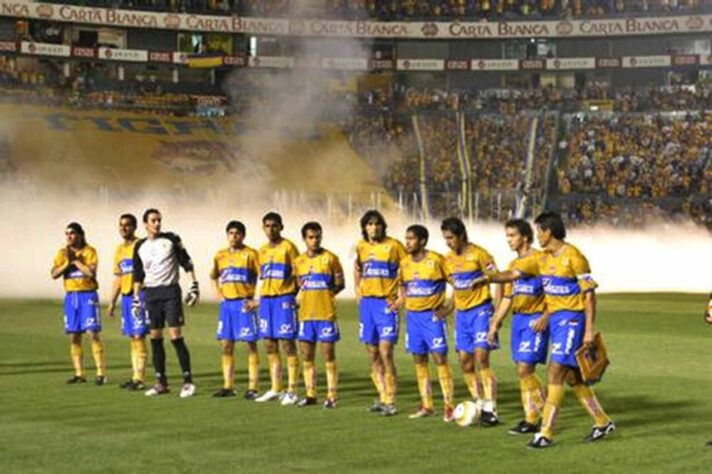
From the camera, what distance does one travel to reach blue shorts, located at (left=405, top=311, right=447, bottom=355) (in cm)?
1411

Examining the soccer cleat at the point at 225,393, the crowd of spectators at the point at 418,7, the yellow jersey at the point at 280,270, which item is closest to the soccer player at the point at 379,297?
the yellow jersey at the point at 280,270

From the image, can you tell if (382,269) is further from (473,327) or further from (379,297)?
(473,327)

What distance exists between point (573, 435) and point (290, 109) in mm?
48580

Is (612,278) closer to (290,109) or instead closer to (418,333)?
(290,109)

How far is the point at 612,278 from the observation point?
4197cm

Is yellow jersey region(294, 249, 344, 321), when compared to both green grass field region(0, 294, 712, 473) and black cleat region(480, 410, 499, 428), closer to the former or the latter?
green grass field region(0, 294, 712, 473)

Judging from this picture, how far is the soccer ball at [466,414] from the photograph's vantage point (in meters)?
13.4

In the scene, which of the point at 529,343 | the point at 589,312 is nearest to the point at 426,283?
the point at 529,343

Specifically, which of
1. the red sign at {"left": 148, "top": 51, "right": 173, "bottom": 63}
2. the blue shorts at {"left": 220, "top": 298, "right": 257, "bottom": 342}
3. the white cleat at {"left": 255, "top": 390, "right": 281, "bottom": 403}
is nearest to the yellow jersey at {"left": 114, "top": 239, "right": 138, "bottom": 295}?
the blue shorts at {"left": 220, "top": 298, "right": 257, "bottom": 342}

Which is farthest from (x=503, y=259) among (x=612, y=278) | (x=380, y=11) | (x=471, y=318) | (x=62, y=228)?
(x=471, y=318)

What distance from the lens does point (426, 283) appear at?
46.6 ft

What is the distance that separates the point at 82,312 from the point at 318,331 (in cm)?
410

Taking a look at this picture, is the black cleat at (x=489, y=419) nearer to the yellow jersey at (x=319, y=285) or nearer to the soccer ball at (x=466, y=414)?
the soccer ball at (x=466, y=414)

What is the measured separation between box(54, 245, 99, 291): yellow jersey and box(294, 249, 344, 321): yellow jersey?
373cm
